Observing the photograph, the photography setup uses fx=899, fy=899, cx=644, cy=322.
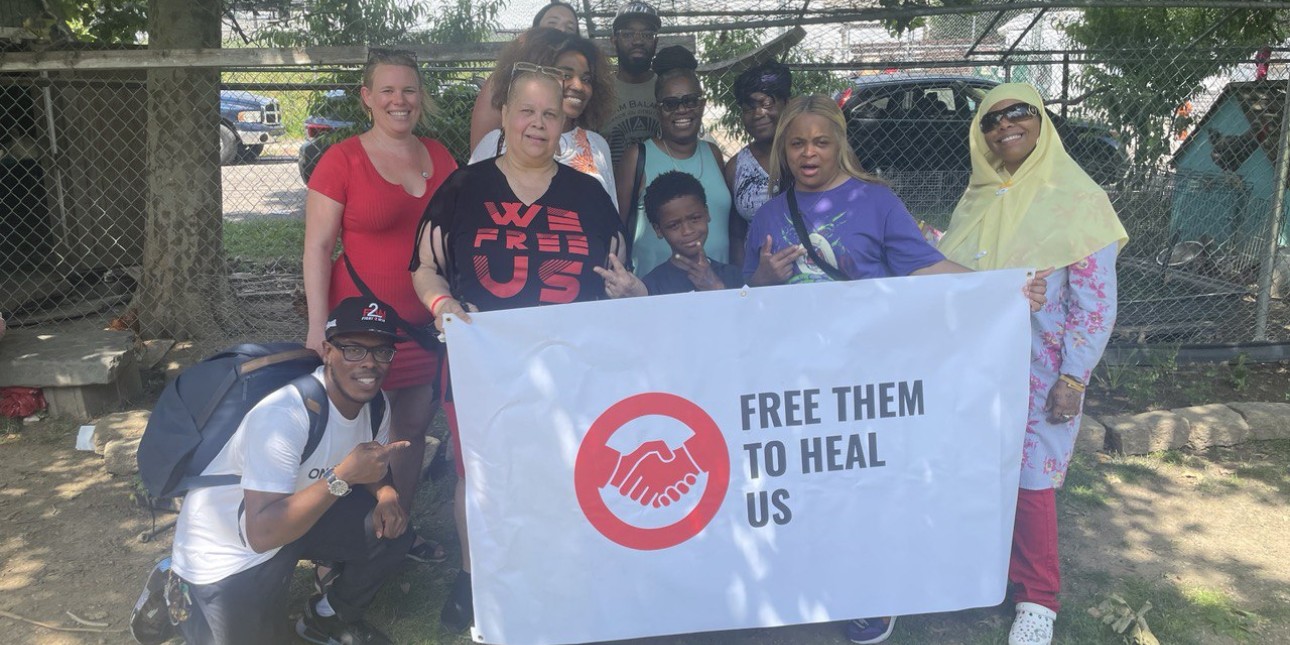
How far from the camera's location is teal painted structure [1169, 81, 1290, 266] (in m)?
6.07

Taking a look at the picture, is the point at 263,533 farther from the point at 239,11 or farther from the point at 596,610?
the point at 239,11

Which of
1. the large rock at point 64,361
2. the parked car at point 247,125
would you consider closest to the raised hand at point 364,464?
the large rock at point 64,361

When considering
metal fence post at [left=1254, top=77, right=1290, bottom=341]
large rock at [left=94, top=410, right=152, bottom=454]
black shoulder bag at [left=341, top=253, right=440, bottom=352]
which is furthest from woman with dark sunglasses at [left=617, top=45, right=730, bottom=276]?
metal fence post at [left=1254, top=77, right=1290, bottom=341]

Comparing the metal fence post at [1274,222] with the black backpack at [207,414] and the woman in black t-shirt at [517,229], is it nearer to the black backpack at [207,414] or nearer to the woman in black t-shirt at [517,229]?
the woman in black t-shirt at [517,229]

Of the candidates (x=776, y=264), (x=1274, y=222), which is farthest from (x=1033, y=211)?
(x=1274, y=222)

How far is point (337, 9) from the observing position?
6.24m

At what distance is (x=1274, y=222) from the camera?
17.1 feet

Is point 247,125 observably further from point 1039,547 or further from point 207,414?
point 1039,547

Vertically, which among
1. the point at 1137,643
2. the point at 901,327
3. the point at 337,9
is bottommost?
the point at 1137,643

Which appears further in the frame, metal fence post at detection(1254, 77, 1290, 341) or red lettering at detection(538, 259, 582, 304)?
metal fence post at detection(1254, 77, 1290, 341)

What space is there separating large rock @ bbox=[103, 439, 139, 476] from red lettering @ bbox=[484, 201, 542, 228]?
267 centimetres

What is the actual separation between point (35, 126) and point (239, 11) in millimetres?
2050

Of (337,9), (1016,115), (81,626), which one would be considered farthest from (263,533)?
(337,9)

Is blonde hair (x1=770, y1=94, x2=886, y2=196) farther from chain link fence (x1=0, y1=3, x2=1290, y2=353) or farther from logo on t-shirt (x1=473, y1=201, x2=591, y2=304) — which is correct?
chain link fence (x1=0, y1=3, x2=1290, y2=353)
